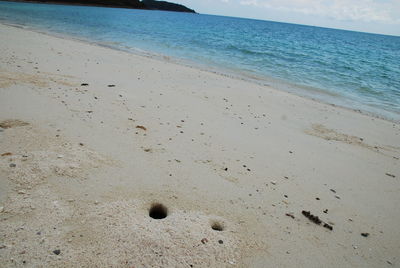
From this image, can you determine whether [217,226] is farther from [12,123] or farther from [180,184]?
[12,123]

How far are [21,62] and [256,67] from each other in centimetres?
1176

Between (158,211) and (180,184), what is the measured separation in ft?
1.70

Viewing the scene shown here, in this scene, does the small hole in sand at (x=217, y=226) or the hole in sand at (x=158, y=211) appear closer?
the small hole in sand at (x=217, y=226)

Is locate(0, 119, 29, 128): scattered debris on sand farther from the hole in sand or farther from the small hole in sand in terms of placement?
the small hole in sand

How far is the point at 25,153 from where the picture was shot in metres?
3.20

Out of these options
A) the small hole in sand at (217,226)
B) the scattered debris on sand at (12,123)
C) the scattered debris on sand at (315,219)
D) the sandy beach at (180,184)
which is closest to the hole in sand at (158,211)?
the sandy beach at (180,184)

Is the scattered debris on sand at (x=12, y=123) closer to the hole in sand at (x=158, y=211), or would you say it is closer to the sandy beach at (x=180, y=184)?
the sandy beach at (x=180, y=184)

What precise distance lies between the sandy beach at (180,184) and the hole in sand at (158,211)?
0.02 metres

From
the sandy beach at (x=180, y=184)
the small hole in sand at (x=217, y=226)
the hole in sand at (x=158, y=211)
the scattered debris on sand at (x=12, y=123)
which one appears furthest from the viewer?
the scattered debris on sand at (x=12, y=123)

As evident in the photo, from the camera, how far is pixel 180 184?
A: 125 inches

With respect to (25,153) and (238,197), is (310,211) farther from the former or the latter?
(25,153)

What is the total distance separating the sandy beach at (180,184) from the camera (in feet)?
7.28

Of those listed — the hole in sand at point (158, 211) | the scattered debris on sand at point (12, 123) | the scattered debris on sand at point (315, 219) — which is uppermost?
the scattered debris on sand at point (12, 123)

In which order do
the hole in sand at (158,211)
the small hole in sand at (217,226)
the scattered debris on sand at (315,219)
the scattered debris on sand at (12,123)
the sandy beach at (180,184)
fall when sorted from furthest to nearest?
the scattered debris on sand at (12,123) → the scattered debris on sand at (315,219) → the hole in sand at (158,211) → the small hole in sand at (217,226) → the sandy beach at (180,184)
